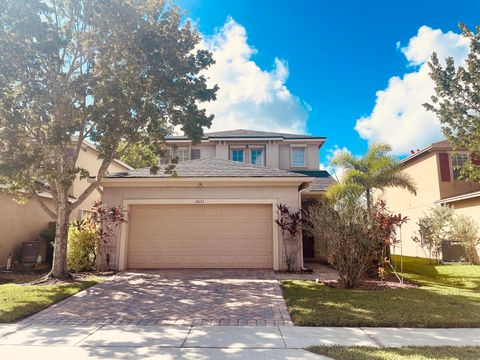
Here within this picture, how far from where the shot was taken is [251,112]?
18750 mm

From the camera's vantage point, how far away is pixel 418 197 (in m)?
21.3

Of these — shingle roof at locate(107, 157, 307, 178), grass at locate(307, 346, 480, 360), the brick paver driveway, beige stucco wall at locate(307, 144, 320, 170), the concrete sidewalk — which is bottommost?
the concrete sidewalk

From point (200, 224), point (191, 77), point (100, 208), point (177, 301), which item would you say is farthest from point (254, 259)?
point (191, 77)

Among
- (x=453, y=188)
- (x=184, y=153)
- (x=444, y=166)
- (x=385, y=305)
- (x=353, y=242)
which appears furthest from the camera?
(x=184, y=153)

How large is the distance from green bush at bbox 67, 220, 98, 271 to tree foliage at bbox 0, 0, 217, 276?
1426 mm

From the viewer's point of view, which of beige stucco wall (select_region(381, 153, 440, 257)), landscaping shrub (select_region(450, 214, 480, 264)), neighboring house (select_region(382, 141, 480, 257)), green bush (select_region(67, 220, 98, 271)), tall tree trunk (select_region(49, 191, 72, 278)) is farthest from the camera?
beige stucco wall (select_region(381, 153, 440, 257))

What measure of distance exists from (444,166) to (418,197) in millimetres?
3077

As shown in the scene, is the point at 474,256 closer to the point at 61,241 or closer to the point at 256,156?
the point at 256,156

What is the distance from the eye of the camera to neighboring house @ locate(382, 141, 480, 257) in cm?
1739

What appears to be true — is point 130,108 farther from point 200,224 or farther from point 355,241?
point 355,241

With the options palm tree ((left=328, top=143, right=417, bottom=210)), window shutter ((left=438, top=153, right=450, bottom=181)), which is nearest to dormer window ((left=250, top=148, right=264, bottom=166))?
palm tree ((left=328, top=143, right=417, bottom=210))

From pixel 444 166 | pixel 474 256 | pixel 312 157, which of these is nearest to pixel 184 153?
pixel 312 157

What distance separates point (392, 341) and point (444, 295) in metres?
4.22

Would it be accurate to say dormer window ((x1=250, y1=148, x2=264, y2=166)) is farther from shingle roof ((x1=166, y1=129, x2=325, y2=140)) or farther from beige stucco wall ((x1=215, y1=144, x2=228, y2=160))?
beige stucco wall ((x1=215, y1=144, x2=228, y2=160))
